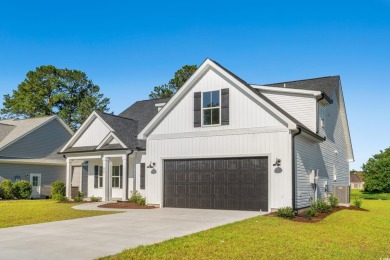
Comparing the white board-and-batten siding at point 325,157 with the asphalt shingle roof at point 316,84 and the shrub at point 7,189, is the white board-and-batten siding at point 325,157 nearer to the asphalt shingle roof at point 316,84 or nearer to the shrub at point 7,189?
the asphalt shingle roof at point 316,84

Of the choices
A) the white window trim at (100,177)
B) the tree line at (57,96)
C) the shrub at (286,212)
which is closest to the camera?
the shrub at (286,212)

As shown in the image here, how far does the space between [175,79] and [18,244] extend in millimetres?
42898

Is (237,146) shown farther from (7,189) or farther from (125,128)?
(7,189)

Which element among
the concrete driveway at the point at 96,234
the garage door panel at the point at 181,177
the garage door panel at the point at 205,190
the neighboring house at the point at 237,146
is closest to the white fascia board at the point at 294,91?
the neighboring house at the point at 237,146

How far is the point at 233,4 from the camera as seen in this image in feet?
56.4

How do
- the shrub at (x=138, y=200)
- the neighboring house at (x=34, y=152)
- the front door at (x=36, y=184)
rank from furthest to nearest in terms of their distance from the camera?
the front door at (x=36, y=184) < the neighboring house at (x=34, y=152) < the shrub at (x=138, y=200)

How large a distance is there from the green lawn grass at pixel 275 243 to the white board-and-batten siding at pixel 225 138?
3.87m

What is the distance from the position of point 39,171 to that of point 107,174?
11384 millimetres

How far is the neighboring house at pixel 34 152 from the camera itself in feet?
100

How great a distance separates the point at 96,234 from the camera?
34.3ft

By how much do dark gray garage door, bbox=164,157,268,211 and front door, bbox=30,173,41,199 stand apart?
17.0m

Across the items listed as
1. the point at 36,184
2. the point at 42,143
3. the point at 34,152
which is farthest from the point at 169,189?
the point at 42,143

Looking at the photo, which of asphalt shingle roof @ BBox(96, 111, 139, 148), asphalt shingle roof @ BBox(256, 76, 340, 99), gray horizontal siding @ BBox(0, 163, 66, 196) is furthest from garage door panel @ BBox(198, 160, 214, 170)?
gray horizontal siding @ BBox(0, 163, 66, 196)

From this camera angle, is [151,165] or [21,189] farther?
[21,189]
